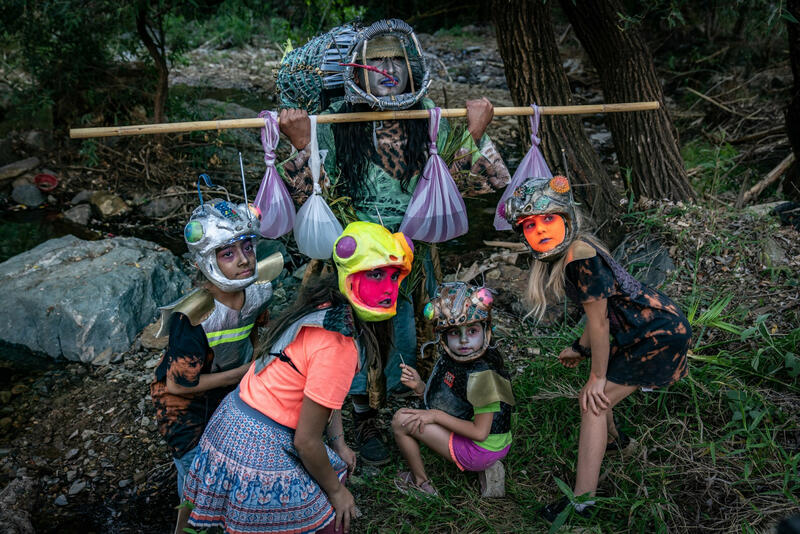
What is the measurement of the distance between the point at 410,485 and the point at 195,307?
1249 millimetres

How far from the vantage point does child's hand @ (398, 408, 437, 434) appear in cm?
277

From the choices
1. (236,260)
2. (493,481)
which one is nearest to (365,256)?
(236,260)

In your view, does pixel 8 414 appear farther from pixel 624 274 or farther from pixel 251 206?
pixel 624 274

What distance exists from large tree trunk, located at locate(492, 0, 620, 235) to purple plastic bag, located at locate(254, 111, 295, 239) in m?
2.05

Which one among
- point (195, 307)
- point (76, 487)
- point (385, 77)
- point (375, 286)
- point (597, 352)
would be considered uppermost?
point (385, 77)

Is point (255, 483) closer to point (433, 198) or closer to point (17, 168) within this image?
point (433, 198)

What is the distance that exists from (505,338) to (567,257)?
1529mm

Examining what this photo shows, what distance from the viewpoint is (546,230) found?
251 centimetres

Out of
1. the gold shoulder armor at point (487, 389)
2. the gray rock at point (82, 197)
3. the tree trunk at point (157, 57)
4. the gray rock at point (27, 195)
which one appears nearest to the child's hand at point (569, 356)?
the gold shoulder armor at point (487, 389)

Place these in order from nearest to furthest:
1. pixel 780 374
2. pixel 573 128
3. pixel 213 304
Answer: pixel 213 304
pixel 780 374
pixel 573 128

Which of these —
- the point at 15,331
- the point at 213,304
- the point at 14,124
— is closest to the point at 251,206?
the point at 213,304

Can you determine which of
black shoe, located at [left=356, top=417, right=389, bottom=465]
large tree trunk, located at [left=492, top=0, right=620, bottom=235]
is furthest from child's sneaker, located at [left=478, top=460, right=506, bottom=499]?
→ large tree trunk, located at [left=492, top=0, right=620, bottom=235]

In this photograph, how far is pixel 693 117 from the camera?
7.32 meters

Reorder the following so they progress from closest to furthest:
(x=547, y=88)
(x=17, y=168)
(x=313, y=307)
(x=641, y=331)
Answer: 1. (x=313, y=307)
2. (x=641, y=331)
3. (x=547, y=88)
4. (x=17, y=168)
